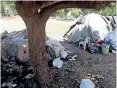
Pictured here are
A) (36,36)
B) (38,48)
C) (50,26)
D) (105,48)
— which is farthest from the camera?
(50,26)

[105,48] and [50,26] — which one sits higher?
[50,26]

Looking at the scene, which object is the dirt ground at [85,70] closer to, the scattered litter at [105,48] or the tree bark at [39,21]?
the scattered litter at [105,48]

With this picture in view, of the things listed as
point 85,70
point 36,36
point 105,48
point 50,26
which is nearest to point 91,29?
point 105,48

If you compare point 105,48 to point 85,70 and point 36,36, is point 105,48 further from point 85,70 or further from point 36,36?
point 36,36

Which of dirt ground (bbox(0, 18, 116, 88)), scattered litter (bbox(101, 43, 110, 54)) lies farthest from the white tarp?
scattered litter (bbox(101, 43, 110, 54))

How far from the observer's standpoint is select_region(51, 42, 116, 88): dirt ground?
5684 millimetres

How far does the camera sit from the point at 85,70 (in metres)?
6.62

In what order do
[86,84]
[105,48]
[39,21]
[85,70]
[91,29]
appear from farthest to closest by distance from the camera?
[91,29] → [105,48] → [85,70] → [86,84] → [39,21]

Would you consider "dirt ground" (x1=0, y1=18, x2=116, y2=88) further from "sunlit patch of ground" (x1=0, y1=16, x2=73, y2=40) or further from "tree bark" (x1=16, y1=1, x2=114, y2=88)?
"sunlit patch of ground" (x1=0, y1=16, x2=73, y2=40)

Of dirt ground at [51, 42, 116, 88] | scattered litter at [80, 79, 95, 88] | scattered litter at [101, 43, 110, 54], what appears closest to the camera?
scattered litter at [80, 79, 95, 88]

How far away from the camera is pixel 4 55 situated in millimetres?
6215

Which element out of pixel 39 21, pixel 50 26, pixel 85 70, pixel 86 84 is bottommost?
pixel 85 70

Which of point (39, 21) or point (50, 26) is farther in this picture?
point (50, 26)

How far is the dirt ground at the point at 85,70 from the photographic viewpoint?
5684 millimetres
